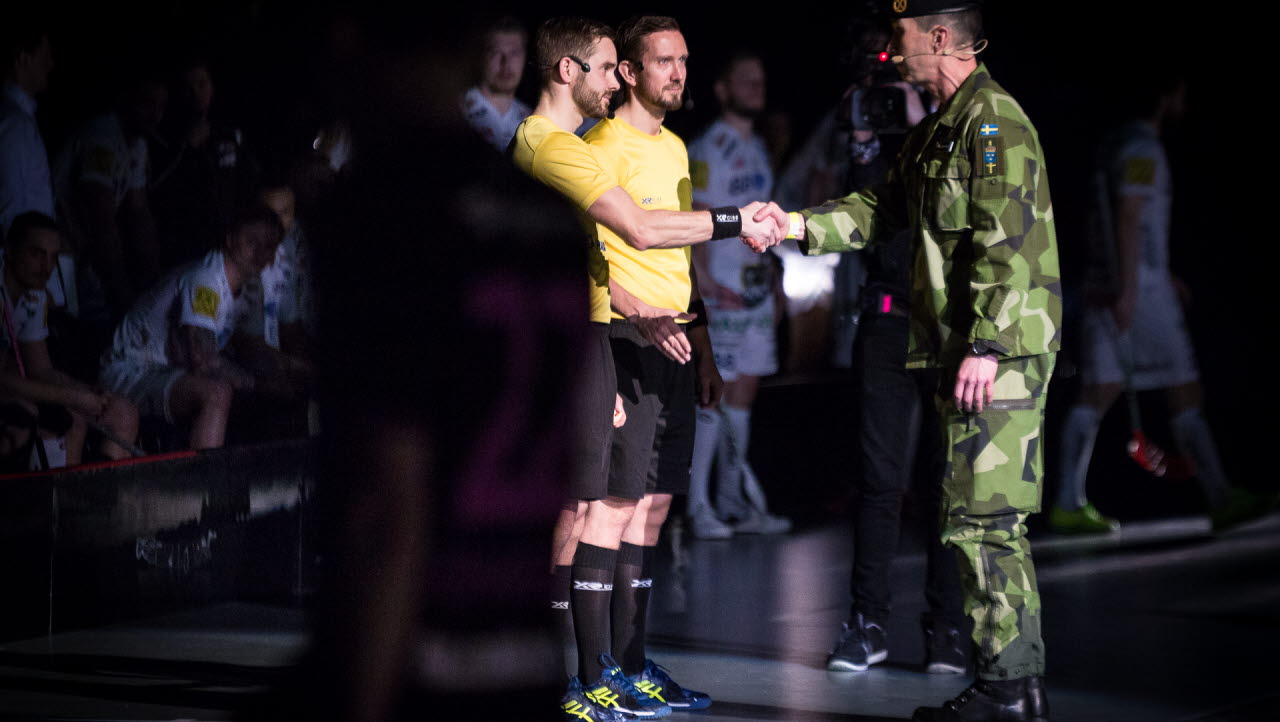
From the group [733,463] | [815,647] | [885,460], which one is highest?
[885,460]

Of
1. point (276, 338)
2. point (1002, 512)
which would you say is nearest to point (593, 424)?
point (1002, 512)

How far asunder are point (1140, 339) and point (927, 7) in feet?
12.1

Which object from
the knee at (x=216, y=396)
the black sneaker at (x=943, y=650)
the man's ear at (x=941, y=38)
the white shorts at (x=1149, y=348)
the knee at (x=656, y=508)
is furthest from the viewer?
the white shorts at (x=1149, y=348)

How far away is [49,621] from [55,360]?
2.75 feet

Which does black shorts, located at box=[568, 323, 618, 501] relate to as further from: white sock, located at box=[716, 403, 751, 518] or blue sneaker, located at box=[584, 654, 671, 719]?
white sock, located at box=[716, 403, 751, 518]

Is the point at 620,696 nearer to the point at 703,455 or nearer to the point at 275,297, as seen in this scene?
the point at 275,297

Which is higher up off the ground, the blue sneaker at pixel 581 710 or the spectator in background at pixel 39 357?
the spectator in background at pixel 39 357

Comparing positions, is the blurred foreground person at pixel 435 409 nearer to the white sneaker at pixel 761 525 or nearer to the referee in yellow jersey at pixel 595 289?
the referee in yellow jersey at pixel 595 289

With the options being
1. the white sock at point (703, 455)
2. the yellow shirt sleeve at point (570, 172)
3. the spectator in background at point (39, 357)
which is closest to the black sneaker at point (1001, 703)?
the yellow shirt sleeve at point (570, 172)

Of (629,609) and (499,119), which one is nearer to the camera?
(629,609)

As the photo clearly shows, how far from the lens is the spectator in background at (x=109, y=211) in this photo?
5.24 meters

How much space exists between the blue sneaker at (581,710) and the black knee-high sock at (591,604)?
51 millimetres

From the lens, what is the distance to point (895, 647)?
480 centimetres

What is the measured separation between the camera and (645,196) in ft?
12.9
